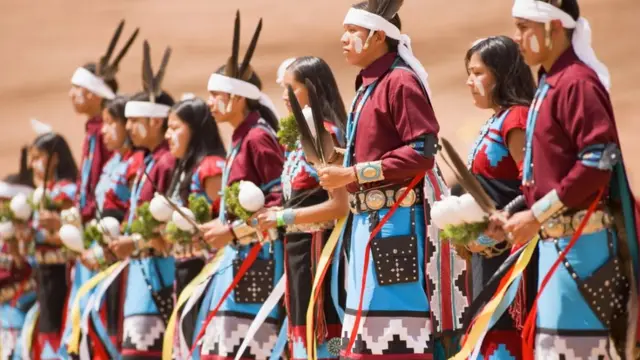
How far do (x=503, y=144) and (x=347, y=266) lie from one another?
2.76ft

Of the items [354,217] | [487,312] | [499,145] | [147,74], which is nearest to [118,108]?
[147,74]

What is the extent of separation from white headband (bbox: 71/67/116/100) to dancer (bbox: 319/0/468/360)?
3.32 m

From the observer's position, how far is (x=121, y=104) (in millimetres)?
7254

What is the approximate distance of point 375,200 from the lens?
15.4 ft

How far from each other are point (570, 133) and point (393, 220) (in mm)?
937

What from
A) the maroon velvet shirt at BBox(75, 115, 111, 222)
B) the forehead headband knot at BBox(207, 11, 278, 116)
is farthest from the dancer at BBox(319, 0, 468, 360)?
the maroon velvet shirt at BBox(75, 115, 111, 222)

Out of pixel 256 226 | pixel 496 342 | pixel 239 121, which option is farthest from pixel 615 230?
pixel 239 121

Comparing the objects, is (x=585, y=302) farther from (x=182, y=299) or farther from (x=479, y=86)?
(x=182, y=299)

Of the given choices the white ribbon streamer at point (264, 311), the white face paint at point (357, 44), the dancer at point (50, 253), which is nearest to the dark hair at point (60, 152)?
the dancer at point (50, 253)

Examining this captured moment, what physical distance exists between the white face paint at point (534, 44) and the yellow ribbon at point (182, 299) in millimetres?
2503

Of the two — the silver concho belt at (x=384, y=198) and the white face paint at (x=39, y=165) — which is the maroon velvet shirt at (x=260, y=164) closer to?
the silver concho belt at (x=384, y=198)

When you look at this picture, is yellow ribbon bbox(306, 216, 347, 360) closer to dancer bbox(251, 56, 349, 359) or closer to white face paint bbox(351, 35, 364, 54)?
dancer bbox(251, 56, 349, 359)

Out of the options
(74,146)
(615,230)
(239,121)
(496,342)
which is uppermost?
(74,146)

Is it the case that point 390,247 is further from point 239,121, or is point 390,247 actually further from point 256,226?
point 239,121
